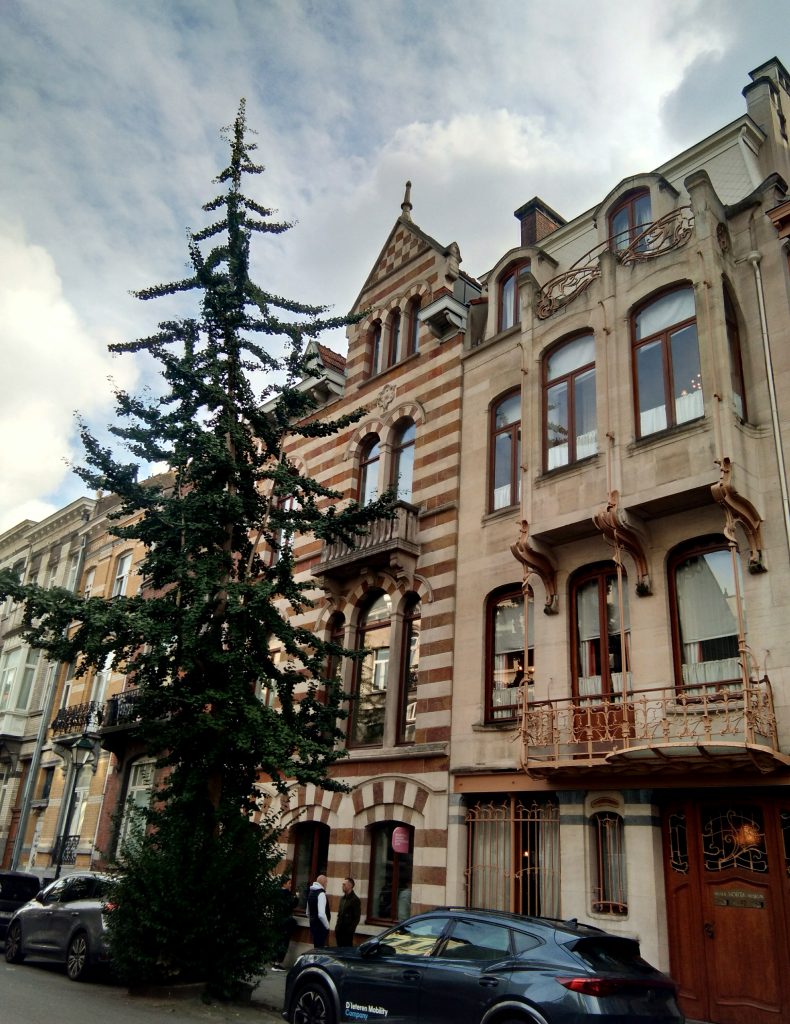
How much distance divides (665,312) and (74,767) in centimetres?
2212

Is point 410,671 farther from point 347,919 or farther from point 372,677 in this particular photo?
point 347,919

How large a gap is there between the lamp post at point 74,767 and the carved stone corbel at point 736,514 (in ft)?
61.5

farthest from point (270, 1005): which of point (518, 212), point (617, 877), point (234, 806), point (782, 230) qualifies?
point (518, 212)

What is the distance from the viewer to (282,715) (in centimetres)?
1507

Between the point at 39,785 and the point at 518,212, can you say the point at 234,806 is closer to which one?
the point at 518,212

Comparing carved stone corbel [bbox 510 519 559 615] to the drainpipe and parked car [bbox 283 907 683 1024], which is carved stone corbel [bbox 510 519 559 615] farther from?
parked car [bbox 283 907 683 1024]

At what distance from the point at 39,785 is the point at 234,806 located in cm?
2289

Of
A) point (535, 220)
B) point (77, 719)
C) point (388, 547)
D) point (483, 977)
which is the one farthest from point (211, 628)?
point (77, 719)

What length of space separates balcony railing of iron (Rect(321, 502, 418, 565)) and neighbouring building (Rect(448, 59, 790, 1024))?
124 cm

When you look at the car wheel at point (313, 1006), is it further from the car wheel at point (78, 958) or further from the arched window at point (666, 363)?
the arched window at point (666, 363)

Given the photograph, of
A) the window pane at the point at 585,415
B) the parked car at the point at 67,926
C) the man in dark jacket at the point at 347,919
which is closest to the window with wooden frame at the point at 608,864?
the man in dark jacket at the point at 347,919

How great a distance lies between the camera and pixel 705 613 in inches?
527

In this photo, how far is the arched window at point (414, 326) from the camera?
2175 cm

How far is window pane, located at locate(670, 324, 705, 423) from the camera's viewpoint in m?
14.1
